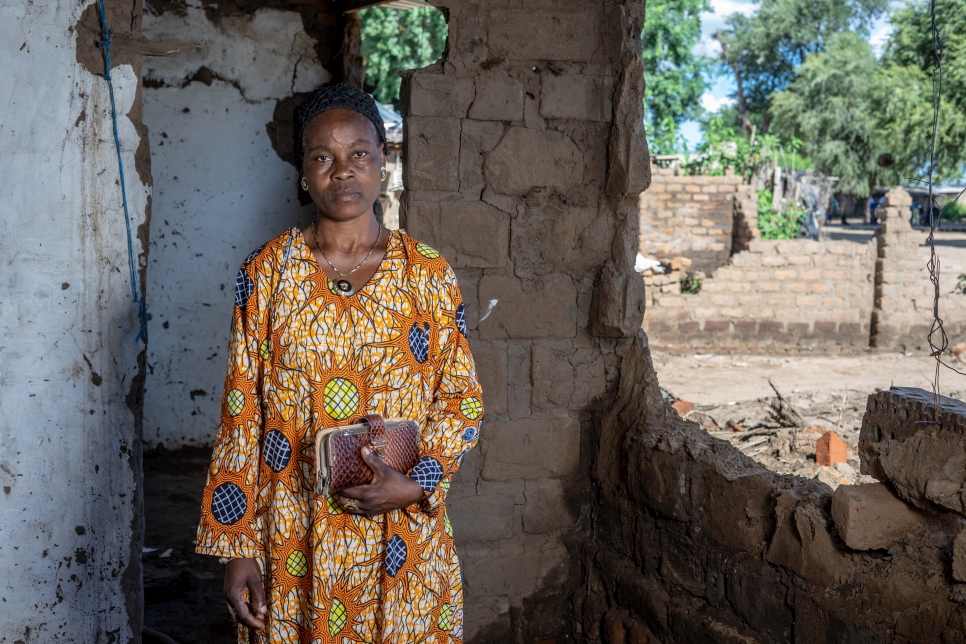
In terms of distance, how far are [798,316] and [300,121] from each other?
1027 cm

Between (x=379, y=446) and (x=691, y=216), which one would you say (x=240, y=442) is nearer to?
(x=379, y=446)

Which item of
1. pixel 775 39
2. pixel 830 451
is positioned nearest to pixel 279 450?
pixel 830 451

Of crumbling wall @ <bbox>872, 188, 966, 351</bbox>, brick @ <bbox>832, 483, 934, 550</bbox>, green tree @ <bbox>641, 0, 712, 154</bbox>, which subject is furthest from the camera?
green tree @ <bbox>641, 0, 712, 154</bbox>

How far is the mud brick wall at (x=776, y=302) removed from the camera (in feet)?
36.8

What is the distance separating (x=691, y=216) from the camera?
12.5m

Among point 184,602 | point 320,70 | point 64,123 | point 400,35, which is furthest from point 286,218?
point 400,35

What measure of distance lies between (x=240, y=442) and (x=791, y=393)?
7204 mm

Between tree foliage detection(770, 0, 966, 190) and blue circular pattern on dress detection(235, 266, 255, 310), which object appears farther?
tree foliage detection(770, 0, 966, 190)

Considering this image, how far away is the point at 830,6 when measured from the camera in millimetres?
33812

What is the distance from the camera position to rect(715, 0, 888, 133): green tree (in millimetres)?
33844

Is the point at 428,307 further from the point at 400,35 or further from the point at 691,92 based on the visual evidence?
the point at 691,92

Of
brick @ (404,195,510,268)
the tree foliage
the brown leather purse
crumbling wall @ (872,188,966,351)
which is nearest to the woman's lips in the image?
the brown leather purse

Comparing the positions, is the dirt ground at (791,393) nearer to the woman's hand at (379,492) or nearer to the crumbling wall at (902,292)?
the crumbling wall at (902,292)

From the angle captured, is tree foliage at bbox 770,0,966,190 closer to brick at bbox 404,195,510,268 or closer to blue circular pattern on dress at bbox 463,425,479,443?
brick at bbox 404,195,510,268
